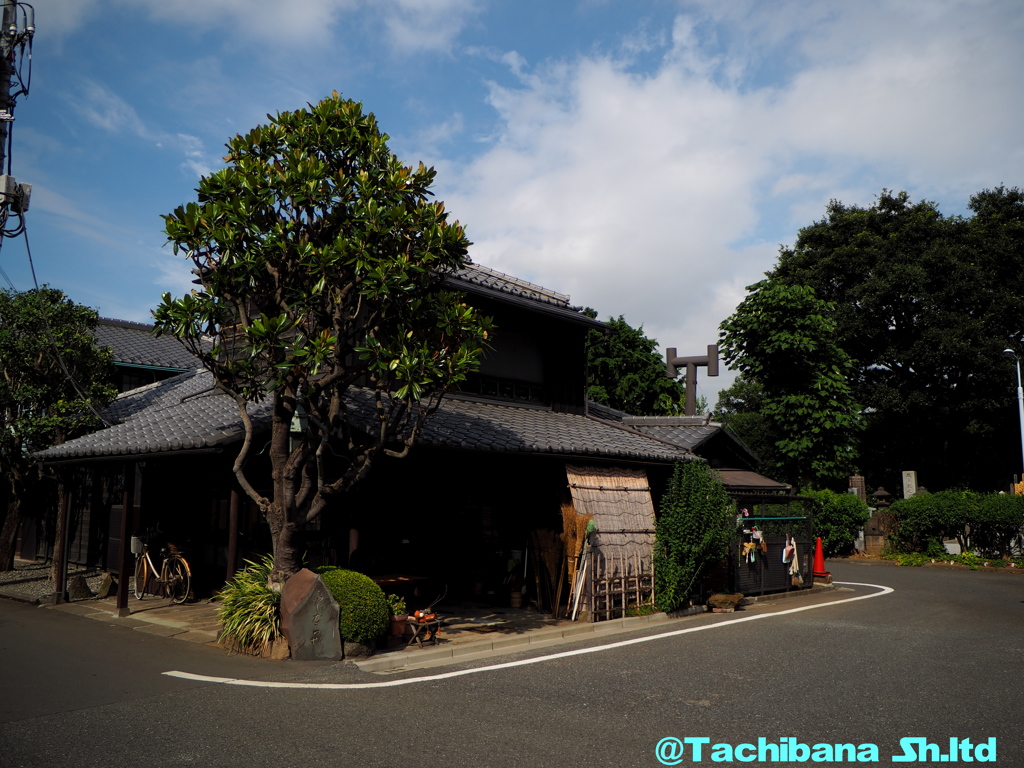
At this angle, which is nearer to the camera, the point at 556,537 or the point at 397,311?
the point at 397,311

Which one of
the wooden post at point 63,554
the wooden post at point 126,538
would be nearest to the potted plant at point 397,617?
the wooden post at point 126,538

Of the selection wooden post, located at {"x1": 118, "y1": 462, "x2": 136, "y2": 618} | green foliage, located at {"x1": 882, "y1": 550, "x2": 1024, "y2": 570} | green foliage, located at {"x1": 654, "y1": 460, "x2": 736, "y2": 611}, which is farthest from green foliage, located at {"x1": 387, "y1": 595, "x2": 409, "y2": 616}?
green foliage, located at {"x1": 882, "y1": 550, "x2": 1024, "y2": 570}

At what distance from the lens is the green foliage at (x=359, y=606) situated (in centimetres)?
920

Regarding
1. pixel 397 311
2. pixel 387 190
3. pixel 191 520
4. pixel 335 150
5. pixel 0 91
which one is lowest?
pixel 191 520

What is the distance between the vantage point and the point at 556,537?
13.1 metres

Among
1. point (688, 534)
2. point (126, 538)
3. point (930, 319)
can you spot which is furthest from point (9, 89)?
point (930, 319)

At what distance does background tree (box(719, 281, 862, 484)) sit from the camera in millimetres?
28594

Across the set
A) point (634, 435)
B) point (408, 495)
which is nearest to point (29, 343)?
point (408, 495)

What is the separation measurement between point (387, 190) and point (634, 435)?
911 cm

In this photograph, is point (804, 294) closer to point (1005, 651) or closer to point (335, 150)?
point (1005, 651)

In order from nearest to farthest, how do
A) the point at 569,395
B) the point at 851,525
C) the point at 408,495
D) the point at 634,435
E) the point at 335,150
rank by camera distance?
the point at 335,150 → the point at 408,495 → the point at 634,435 → the point at 569,395 → the point at 851,525

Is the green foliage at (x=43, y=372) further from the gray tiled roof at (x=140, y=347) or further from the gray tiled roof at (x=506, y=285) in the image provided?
the gray tiled roof at (x=506, y=285)

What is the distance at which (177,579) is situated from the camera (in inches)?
536

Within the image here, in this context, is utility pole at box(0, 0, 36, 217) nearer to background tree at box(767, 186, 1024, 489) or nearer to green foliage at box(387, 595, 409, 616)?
green foliage at box(387, 595, 409, 616)
